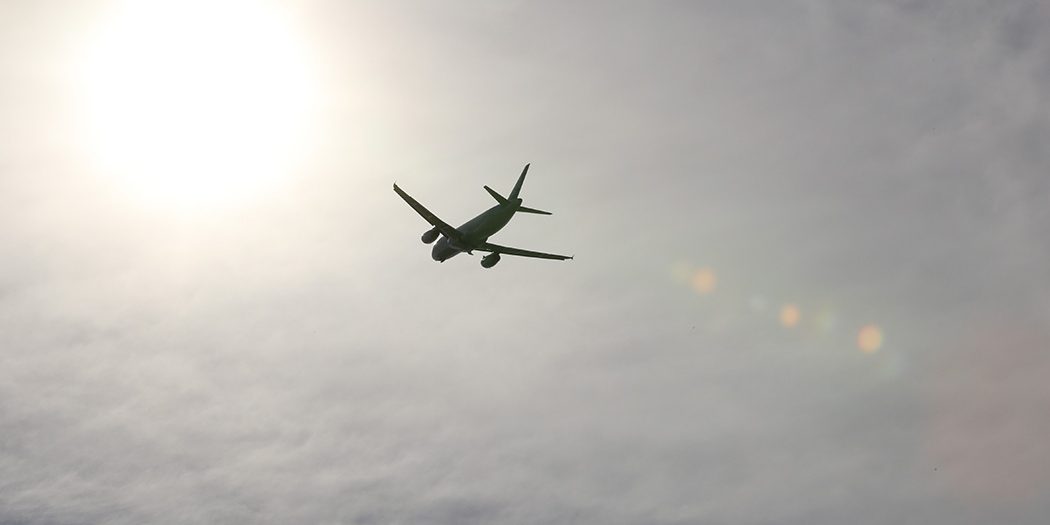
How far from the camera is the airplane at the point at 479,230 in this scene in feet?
355

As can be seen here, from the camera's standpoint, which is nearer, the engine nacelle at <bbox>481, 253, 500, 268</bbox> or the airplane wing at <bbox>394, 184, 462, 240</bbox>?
the airplane wing at <bbox>394, 184, 462, 240</bbox>

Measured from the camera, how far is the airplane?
108 m

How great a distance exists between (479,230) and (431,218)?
581cm

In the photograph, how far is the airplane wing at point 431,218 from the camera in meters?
105

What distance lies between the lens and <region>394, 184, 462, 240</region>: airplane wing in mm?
104906

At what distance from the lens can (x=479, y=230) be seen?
110812mm

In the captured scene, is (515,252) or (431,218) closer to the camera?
(431,218)

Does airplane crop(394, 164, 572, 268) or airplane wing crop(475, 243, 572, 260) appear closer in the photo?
airplane crop(394, 164, 572, 268)

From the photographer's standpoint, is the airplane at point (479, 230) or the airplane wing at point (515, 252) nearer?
the airplane at point (479, 230)

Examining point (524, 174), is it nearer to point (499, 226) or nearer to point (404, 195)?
A: point (499, 226)

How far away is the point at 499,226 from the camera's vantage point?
110 meters

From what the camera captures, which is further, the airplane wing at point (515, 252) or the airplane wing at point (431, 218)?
the airplane wing at point (515, 252)

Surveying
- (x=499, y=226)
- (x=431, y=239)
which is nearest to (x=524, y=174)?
(x=499, y=226)

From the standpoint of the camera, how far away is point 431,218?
358ft
